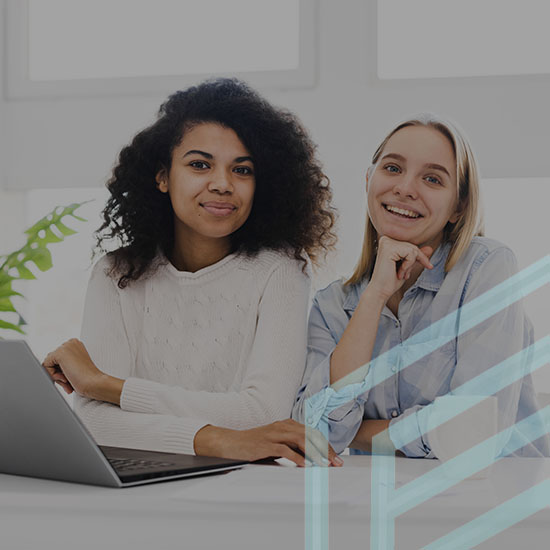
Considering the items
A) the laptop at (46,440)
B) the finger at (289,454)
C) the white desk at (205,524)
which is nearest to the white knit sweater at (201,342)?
the finger at (289,454)

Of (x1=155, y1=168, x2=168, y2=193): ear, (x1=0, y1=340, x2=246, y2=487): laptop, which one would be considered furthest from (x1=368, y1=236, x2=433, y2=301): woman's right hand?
(x1=0, y1=340, x2=246, y2=487): laptop

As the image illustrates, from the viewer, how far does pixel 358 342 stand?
4.50 feet

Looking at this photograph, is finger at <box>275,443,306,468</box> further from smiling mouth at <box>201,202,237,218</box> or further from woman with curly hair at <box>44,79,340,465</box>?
smiling mouth at <box>201,202,237,218</box>

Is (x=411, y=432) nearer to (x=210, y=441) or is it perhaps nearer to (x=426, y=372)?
(x=426, y=372)

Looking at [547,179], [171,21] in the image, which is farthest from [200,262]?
[171,21]

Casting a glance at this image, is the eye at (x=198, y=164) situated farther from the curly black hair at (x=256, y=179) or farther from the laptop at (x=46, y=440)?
the laptop at (x=46, y=440)

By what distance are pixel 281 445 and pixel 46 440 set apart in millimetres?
361

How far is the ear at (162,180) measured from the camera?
1696 millimetres

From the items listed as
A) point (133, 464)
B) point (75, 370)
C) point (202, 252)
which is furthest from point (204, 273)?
point (133, 464)

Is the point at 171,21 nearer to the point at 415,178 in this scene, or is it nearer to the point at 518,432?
the point at 415,178

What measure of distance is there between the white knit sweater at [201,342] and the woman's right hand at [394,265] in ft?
0.58

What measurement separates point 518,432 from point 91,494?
1.02 m

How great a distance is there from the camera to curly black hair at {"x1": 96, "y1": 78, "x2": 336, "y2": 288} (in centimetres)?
162

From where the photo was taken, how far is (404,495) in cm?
69
